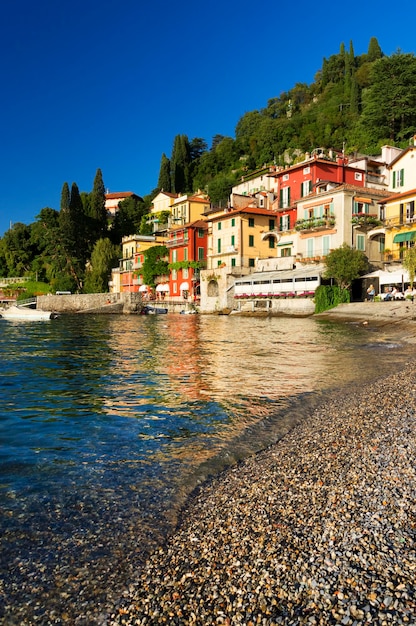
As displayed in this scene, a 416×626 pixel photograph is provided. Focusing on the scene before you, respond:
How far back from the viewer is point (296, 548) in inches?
146

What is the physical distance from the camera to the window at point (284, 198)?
53878mm

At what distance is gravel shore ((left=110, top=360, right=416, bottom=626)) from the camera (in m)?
3.02

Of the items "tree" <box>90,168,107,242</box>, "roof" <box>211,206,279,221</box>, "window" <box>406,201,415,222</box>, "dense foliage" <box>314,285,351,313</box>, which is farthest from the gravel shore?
"tree" <box>90,168,107,242</box>

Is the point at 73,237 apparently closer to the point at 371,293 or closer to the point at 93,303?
the point at 93,303

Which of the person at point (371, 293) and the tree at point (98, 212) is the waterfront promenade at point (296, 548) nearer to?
the person at point (371, 293)

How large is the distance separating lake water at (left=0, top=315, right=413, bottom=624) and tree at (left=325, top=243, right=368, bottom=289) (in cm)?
2291

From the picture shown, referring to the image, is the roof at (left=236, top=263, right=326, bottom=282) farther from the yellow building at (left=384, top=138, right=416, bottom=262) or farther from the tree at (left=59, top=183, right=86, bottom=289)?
the tree at (left=59, top=183, right=86, bottom=289)

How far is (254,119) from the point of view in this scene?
112 m

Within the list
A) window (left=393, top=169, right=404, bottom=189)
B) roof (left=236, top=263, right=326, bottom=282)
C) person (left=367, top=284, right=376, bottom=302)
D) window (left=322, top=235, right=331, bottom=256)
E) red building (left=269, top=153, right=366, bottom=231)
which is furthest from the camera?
red building (left=269, top=153, right=366, bottom=231)

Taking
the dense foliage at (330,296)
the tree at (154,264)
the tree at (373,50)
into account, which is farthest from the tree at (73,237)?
the tree at (373,50)

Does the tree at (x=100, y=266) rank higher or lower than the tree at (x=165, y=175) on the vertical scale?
lower

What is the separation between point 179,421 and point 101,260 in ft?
245

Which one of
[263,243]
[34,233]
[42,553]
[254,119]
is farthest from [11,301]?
[42,553]

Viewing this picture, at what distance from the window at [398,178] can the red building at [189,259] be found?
1030 inches
